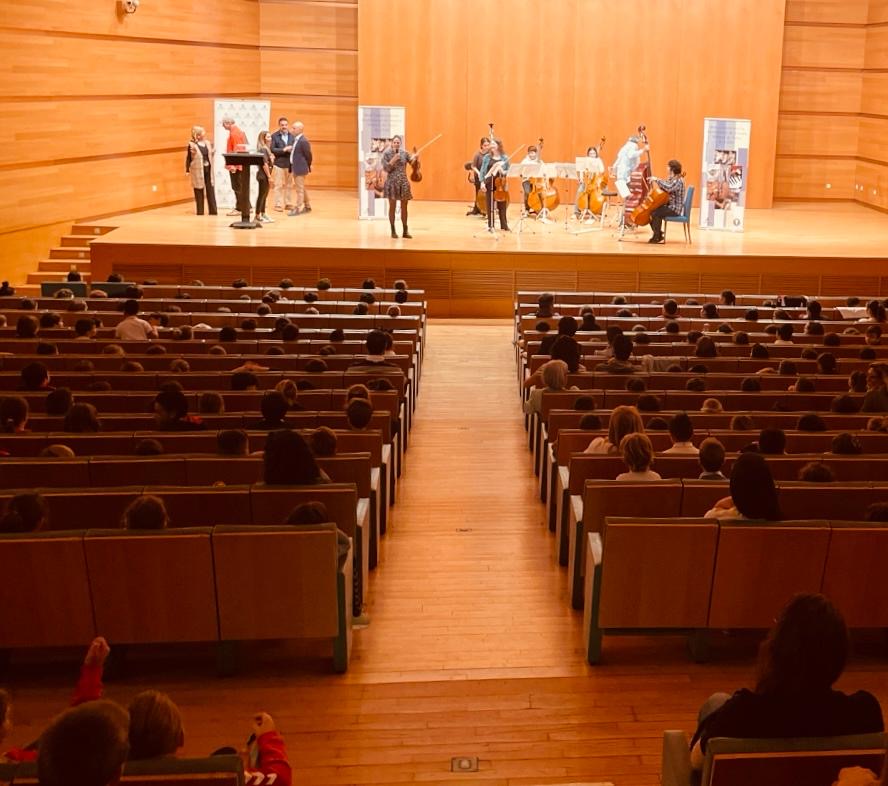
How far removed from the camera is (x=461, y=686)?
4.31 meters

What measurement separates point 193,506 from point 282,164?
12.1 metres

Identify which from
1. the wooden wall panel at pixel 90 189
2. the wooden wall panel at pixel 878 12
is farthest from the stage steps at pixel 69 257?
the wooden wall panel at pixel 878 12

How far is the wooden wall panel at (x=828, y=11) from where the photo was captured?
748 inches

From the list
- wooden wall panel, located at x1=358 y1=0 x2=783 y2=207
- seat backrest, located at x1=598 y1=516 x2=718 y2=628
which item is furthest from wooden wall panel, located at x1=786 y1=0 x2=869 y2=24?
seat backrest, located at x1=598 y1=516 x2=718 y2=628

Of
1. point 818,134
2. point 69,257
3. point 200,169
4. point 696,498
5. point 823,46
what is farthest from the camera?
point 818,134

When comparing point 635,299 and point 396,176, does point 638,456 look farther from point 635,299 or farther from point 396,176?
point 396,176

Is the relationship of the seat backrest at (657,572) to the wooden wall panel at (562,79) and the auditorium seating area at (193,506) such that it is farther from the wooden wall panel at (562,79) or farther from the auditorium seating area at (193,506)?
the wooden wall panel at (562,79)

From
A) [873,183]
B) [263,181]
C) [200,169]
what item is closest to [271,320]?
[263,181]

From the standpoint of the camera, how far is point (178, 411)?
19.1 ft

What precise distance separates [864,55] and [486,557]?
16975 mm

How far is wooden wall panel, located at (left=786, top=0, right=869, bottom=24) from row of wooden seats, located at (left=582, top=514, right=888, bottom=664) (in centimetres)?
1709

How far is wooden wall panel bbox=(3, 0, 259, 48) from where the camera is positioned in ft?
44.2

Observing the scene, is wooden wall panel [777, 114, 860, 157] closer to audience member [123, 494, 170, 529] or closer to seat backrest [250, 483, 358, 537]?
seat backrest [250, 483, 358, 537]

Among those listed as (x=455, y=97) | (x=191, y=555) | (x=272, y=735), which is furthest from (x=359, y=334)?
(x=455, y=97)
